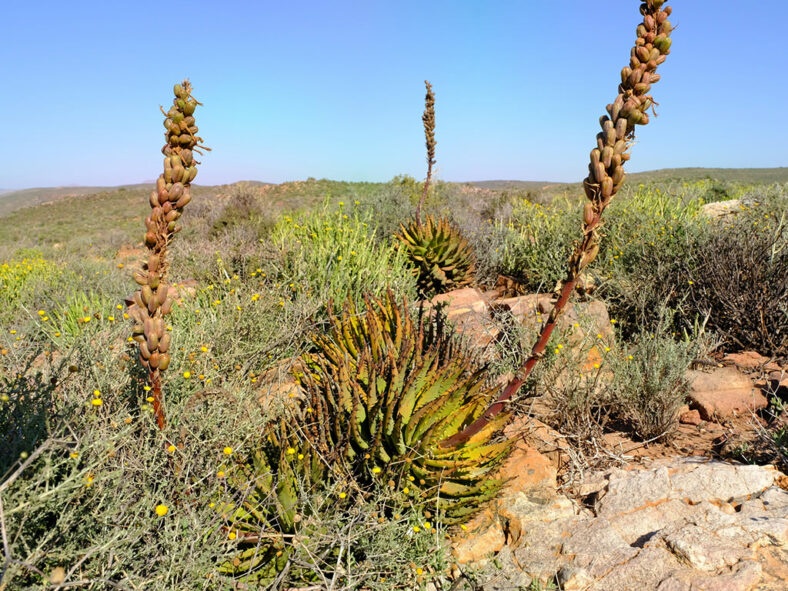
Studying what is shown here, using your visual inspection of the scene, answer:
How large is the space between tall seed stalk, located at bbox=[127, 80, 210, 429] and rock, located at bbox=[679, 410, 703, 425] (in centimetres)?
388

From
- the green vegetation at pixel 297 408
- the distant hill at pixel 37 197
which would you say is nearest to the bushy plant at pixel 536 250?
the green vegetation at pixel 297 408

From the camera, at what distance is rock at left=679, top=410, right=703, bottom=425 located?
3.93 metres

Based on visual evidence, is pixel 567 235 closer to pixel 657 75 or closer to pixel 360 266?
pixel 360 266

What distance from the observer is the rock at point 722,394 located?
389 centimetres

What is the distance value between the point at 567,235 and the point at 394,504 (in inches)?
258

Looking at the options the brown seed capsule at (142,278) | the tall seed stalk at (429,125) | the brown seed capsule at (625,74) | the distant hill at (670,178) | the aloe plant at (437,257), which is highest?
the distant hill at (670,178)

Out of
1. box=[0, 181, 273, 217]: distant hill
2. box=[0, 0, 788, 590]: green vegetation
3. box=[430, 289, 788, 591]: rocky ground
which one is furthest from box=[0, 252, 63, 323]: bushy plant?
box=[0, 181, 273, 217]: distant hill

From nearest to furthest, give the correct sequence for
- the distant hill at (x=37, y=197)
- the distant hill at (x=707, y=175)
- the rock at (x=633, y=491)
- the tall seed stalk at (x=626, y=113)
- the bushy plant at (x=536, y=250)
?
1. the tall seed stalk at (x=626, y=113)
2. the rock at (x=633, y=491)
3. the bushy plant at (x=536, y=250)
4. the distant hill at (x=707, y=175)
5. the distant hill at (x=37, y=197)

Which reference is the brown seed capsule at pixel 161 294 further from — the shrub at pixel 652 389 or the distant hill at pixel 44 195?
the distant hill at pixel 44 195

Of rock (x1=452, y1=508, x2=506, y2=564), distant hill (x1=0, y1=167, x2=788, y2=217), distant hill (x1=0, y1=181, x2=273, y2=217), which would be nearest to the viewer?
rock (x1=452, y1=508, x2=506, y2=564)

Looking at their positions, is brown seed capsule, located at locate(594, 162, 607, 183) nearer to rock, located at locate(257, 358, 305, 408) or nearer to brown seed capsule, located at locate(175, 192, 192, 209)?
brown seed capsule, located at locate(175, 192, 192, 209)

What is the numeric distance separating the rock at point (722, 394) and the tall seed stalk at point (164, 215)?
389 cm

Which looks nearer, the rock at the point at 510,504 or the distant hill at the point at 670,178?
the rock at the point at 510,504

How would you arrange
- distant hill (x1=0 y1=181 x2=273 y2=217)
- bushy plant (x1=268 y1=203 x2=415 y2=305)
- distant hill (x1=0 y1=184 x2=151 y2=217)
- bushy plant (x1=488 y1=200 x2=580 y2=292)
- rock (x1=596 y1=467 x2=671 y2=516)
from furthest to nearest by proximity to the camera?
distant hill (x1=0 y1=184 x2=151 y2=217) < distant hill (x1=0 y1=181 x2=273 y2=217) < bushy plant (x1=488 y1=200 x2=580 y2=292) < bushy plant (x1=268 y1=203 x2=415 y2=305) < rock (x1=596 y1=467 x2=671 y2=516)
